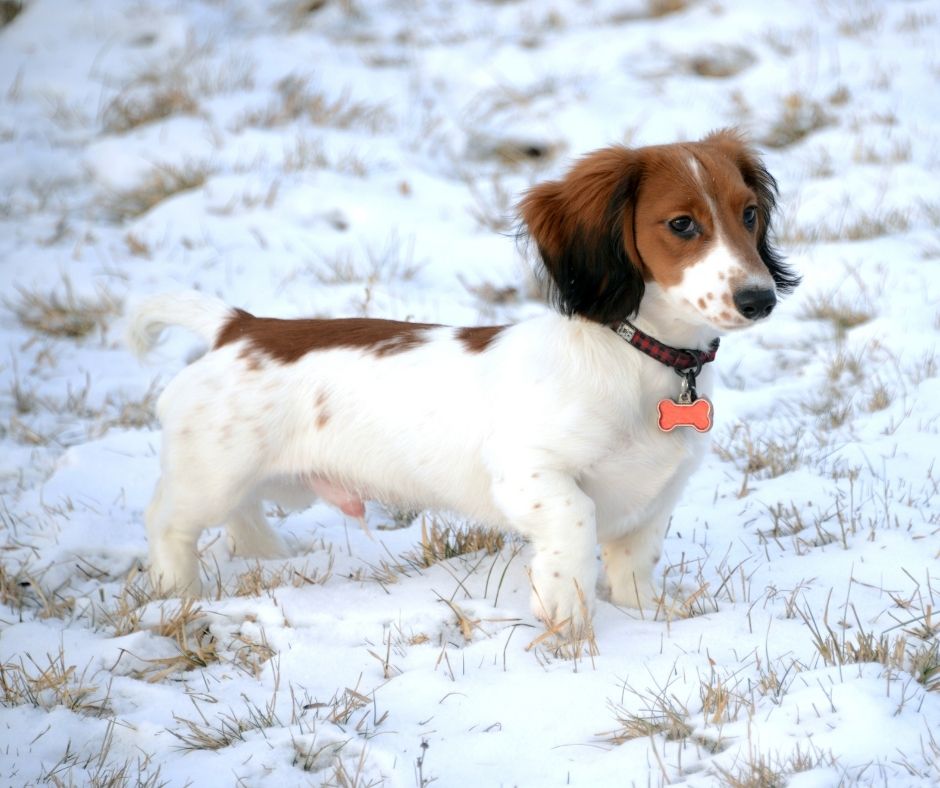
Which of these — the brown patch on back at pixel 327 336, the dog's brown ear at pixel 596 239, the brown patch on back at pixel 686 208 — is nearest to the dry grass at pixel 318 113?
the brown patch on back at pixel 327 336

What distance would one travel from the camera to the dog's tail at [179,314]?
4.02m

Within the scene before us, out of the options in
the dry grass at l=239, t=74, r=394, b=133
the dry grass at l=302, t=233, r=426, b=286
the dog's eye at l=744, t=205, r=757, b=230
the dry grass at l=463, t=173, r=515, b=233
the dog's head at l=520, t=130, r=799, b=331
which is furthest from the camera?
the dry grass at l=239, t=74, r=394, b=133

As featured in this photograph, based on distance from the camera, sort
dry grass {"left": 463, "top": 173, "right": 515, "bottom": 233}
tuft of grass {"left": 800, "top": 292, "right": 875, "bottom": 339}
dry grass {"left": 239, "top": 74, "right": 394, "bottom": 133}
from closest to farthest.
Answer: tuft of grass {"left": 800, "top": 292, "right": 875, "bottom": 339}
dry grass {"left": 463, "top": 173, "right": 515, "bottom": 233}
dry grass {"left": 239, "top": 74, "right": 394, "bottom": 133}

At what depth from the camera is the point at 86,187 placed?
7.70 meters

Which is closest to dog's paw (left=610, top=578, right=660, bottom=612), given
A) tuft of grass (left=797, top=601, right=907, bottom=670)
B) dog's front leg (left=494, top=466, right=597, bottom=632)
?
dog's front leg (left=494, top=466, right=597, bottom=632)

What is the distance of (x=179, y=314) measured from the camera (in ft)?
13.3

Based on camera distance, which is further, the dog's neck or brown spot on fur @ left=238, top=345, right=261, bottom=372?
brown spot on fur @ left=238, top=345, right=261, bottom=372

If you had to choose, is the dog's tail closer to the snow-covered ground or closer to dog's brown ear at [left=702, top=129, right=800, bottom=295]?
the snow-covered ground

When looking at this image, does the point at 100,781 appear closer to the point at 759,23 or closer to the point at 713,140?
the point at 713,140

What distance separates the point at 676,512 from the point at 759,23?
6.02m

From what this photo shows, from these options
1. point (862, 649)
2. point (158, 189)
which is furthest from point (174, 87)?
point (862, 649)

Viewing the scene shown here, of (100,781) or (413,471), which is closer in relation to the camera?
(100,781)

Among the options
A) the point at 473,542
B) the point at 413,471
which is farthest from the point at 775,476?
the point at 413,471

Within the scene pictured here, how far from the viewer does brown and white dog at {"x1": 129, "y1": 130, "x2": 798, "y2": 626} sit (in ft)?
10.4
